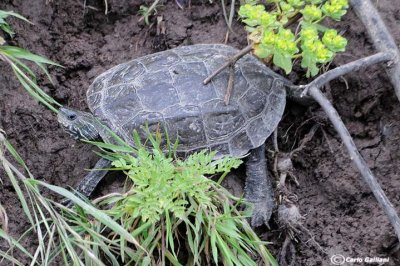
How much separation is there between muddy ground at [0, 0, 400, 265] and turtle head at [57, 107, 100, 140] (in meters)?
0.19

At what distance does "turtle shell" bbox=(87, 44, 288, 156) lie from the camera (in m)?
2.81

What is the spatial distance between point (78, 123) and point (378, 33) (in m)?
1.60

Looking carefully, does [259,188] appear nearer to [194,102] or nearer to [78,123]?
[194,102]

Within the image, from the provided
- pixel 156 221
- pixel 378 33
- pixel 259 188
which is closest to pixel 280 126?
pixel 259 188

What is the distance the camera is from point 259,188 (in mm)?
2820

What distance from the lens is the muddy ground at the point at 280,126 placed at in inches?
109

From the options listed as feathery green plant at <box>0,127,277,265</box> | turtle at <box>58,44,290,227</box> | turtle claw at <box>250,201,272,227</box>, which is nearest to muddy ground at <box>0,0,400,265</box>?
turtle claw at <box>250,201,272,227</box>

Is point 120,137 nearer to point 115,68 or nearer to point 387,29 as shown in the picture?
point 115,68

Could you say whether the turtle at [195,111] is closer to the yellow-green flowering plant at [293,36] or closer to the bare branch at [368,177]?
the yellow-green flowering plant at [293,36]

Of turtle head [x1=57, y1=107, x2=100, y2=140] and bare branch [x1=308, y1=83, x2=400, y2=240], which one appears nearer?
bare branch [x1=308, y1=83, x2=400, y2=240]

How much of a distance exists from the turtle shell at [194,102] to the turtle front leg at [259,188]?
9 centimetres

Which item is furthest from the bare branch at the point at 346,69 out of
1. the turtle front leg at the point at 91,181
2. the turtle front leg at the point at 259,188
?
the turtle front leg at the point at 91,181

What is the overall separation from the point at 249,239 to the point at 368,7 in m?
1.35

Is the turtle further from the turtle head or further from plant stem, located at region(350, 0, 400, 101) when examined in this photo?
plant stem, located at region(350, 0, 400, 101)
